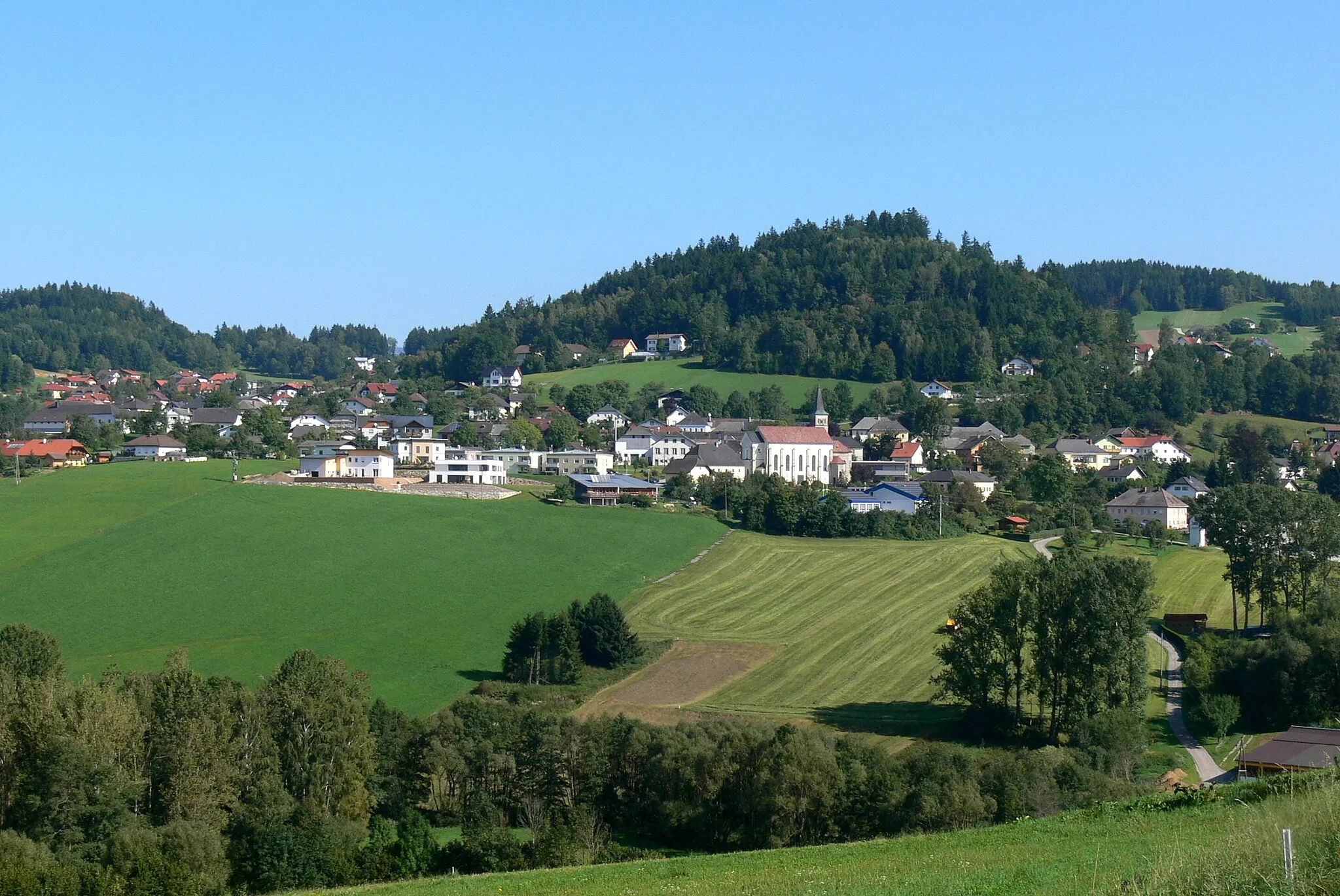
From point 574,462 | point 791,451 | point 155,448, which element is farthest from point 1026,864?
point 155,448

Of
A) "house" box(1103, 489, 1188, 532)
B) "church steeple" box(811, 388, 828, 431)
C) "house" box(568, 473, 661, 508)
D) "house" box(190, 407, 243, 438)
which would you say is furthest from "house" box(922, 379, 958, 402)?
"house" box(190, 407, 243, 438)

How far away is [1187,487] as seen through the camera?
6969 centimetres

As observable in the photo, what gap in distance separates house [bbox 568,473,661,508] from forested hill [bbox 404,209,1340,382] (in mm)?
41783

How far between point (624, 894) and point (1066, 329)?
99890 millimetres

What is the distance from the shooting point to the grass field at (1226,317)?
429 feet

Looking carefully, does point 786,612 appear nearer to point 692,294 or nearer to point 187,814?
point 187,814

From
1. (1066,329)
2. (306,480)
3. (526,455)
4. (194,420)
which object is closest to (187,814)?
(306,480)

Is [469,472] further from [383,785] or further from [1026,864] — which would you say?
[1026,864]

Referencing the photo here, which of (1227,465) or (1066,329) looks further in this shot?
(1066,329)

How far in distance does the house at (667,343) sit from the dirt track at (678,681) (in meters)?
86.5

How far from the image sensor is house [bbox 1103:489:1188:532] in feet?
204

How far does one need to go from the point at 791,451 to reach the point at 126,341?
106944mm

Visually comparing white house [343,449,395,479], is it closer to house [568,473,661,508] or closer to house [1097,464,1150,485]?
house [568,473,661,508]

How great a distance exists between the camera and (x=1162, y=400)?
92750mm
